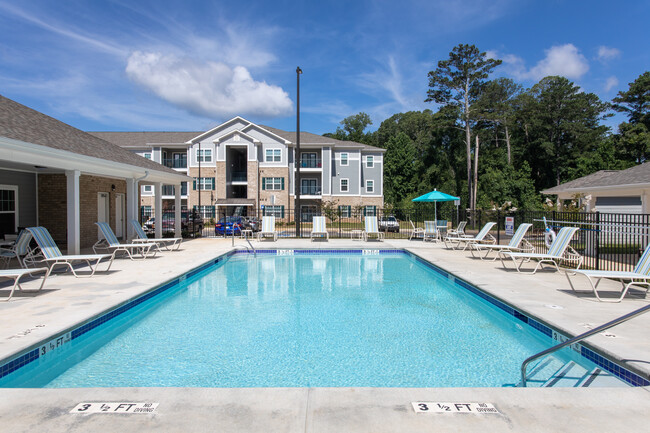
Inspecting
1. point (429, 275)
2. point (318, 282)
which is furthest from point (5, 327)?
point (429, 275)

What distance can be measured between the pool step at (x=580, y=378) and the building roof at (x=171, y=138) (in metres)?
33.7

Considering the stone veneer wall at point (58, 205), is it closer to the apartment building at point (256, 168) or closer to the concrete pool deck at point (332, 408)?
the concrete pool deck at point (332, 408)

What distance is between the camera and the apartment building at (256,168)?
35.2 metres

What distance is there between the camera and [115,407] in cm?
289

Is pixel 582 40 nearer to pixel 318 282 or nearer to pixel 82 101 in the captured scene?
pixel 318 282

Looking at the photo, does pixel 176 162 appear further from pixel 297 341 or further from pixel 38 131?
pixel 297 341

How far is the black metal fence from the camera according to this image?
1050cm

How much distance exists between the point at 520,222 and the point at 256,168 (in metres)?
23.1

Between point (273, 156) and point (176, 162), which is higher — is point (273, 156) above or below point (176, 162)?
above

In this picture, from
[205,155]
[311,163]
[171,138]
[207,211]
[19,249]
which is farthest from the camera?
[171,138]

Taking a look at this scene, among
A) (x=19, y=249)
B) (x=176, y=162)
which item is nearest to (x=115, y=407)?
(x=19, y=249)

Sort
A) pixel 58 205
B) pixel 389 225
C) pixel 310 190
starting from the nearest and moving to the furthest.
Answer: pixel 58 205 → pixel 389 225 → pixel 310 190

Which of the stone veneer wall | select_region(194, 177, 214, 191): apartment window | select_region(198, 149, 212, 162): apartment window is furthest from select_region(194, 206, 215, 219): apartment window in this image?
the stone veneer wall

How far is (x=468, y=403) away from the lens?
296 cm
